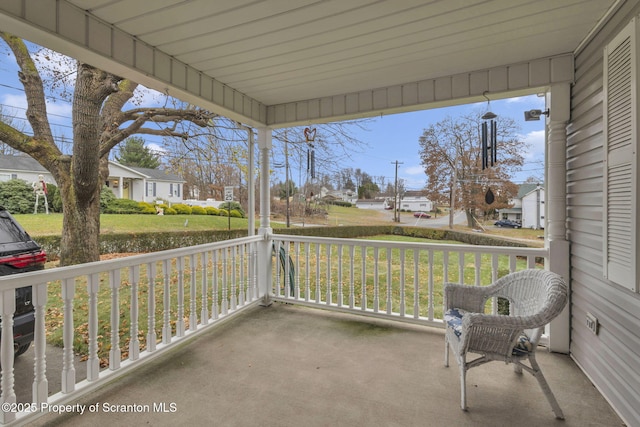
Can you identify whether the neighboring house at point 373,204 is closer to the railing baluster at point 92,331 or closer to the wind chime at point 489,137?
the wind chime at point 489,137

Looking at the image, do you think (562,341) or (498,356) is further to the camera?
(562,341)

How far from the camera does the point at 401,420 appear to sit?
5.81ft

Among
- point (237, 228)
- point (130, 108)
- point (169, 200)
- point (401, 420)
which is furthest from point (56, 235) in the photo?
point (401, 420)

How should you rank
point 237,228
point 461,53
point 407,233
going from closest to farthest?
point 461,53, point 407,233, point 237,228

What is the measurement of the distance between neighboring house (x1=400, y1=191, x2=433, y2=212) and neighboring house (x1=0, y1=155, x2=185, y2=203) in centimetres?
234

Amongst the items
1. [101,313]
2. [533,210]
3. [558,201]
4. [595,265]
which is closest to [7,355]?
[101,313]

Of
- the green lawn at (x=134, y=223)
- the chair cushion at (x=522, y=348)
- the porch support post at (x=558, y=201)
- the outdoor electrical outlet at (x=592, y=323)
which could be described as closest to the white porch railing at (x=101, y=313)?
the green lawn at (x=134, y=223)

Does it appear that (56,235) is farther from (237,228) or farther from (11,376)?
(237,228)

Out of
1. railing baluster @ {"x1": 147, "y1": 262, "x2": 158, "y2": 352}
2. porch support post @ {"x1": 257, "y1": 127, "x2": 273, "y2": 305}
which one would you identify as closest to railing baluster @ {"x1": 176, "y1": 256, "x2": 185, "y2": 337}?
railing baluster @ {"x1": 147, "y1": 262, "x2": 158, "y2": 352}

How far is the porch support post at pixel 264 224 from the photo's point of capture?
3.77 m

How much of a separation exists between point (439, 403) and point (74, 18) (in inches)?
128

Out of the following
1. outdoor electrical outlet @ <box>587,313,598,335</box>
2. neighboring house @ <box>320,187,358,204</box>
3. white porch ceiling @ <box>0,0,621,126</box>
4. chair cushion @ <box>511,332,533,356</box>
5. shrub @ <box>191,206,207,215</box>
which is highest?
white porch ceiling @ <box>0,0,621,126</box>

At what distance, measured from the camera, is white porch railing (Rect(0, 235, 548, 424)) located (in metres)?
1.70

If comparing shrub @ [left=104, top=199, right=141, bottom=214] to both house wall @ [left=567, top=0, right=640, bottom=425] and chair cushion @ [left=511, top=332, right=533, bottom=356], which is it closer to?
chair cushion @ [left=511, top=332, right=533, bottom=356]
